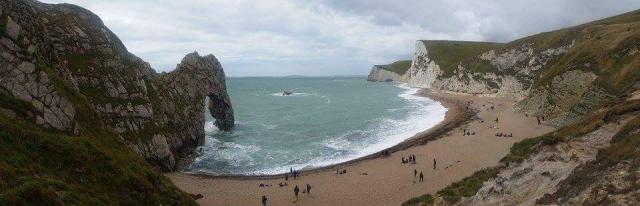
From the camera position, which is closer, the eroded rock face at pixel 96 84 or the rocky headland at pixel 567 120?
the rocky headland at pixel 567 120

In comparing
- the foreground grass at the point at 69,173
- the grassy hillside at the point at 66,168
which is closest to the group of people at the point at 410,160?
the grassy hillside at the point at 66,168

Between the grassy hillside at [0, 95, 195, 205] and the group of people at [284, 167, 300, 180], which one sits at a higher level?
the grassy hillside at [0, 95, 195, 205]

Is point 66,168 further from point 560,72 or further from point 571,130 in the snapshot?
point 560,72

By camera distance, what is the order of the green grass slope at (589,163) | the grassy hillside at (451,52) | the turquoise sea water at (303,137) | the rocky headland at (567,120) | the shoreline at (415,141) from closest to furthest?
1. the rocky headland at (567,120)
2. the green grass slope at (589,163)
3. the shoreline at (415,141)
4. the turquoise sea water at (303,137)
5. the grassy hillside at (451,52)

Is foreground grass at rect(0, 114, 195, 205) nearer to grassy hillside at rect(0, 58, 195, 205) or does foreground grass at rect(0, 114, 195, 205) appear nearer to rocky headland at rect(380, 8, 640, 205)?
grassy hillside at rect(0, 58, 195, 205)

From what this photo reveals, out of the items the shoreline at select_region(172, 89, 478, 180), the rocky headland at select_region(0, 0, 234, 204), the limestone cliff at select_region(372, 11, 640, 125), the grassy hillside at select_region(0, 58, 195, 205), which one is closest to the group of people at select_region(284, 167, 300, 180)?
the shoreline at select_region(172, 89, 478, 180)

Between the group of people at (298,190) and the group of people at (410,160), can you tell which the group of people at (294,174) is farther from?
the group of people at (410,160)

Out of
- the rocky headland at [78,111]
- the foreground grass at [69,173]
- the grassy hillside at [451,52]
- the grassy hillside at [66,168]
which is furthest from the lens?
the grassy hillside at [451,52]

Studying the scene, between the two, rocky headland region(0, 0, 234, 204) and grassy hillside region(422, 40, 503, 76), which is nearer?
rocky headland region(0, 0, 234, 204)
